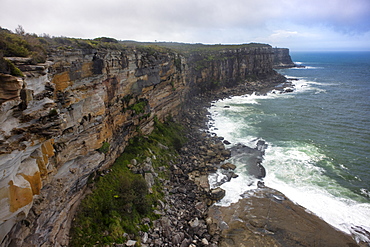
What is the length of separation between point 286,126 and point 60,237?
39.1 metres

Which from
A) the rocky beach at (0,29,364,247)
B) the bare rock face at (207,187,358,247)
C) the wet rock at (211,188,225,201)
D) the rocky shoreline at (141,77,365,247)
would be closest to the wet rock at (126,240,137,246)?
the rocky beach at (0,29,364,247)

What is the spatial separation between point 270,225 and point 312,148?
18.3 m

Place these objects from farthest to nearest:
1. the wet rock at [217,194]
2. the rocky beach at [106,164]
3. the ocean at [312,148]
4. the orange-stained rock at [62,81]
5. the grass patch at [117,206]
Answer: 1. the wet rock at [217,194]
2. the ocean at [312,148]
3. the grass patch at [117,206]
4. the orange-stained rock at [62,81]
5. the rocky beach at [106,164]

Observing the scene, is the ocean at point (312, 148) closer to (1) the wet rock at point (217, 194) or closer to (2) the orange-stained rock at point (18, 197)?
(1) the wet rock at point (217, 194)

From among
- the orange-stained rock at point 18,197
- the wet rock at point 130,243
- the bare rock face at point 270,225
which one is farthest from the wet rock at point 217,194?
the orange-stained rock at point 18,197

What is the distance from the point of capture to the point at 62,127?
44.8ft

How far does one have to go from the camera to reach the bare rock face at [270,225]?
1798 cm

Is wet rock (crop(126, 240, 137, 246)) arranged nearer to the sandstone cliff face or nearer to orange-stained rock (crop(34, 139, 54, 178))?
the sandstone cliff face

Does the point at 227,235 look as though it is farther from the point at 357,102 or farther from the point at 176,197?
the point at 357,102

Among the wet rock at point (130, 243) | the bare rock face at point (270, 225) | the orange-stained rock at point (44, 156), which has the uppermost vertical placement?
the orange-stained rock at point (44, 156)

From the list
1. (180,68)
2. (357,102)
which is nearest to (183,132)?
(180,68)

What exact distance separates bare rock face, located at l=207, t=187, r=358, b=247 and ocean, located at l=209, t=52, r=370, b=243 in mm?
1110

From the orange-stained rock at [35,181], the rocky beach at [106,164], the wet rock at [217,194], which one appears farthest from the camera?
the wet rock at [217,194]

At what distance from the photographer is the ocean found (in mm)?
22328
